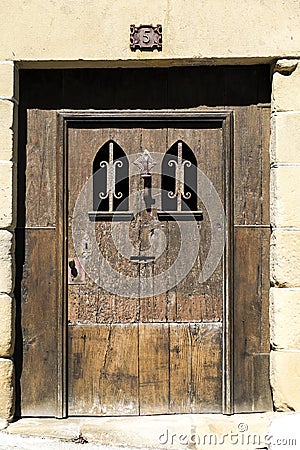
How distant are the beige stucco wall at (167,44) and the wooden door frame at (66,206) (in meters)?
0.29

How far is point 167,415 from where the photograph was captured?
480 cm

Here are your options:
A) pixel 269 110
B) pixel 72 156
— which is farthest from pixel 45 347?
pixel 269 110

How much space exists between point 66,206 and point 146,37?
110 cm

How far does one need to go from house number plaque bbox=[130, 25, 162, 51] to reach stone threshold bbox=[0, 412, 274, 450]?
217cm

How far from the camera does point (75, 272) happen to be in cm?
483

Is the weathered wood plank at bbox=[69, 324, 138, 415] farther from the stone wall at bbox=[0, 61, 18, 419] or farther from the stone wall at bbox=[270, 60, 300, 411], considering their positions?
the stone wall at bbox=[270, 60, 300, 411]

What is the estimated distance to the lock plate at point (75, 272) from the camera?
15.8 feet

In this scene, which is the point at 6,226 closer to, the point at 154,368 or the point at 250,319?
the point at 154,368

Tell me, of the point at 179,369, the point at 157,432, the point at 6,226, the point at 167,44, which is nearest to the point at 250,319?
the point at 179,369

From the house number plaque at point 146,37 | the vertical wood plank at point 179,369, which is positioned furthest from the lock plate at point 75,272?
the house number plaque at point 146,37

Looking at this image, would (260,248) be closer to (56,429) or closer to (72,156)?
(72,156)

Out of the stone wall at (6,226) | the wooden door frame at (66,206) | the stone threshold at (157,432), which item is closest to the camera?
the stone threshold at (157,432)

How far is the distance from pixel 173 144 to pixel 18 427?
188 centimetres

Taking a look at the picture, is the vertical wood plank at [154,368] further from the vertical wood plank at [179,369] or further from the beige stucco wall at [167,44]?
the beige stucco wall at [167,44]
